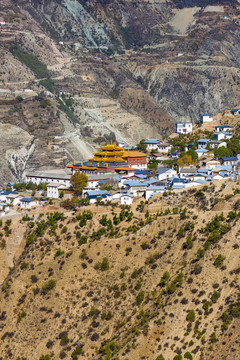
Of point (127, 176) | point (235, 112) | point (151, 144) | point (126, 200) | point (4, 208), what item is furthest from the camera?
point (235, 112)

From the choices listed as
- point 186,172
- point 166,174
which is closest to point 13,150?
point 166,174

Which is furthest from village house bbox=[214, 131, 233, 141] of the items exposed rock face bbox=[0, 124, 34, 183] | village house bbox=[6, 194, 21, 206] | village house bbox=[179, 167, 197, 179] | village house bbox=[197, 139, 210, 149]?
exposed rock face bbox=[0, 124, 34, 183]

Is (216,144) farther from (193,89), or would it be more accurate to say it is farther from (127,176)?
(193,89)

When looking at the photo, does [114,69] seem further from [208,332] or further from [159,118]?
[208,332]

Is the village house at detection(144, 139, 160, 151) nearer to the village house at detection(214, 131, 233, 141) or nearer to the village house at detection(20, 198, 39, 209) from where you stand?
the village house at detection(214, 131, 233, 141)

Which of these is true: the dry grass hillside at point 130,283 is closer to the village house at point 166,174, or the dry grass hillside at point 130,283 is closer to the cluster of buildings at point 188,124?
the village house at point 166,174

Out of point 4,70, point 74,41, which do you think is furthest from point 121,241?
point 74,41
